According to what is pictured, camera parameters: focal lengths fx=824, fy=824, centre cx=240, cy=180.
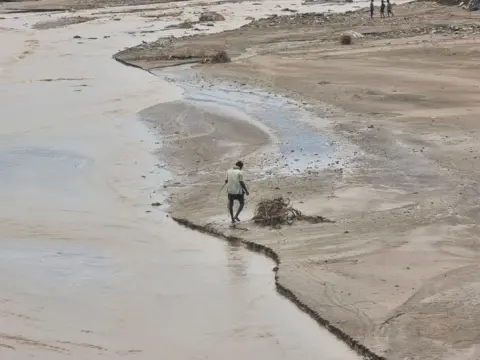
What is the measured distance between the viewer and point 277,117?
83.8 feet

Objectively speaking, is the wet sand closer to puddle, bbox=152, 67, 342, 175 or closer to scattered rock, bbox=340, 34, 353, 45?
puddle, bbox=152, 67, 342, 175

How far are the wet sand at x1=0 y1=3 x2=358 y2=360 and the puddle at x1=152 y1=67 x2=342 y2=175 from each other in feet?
3.48

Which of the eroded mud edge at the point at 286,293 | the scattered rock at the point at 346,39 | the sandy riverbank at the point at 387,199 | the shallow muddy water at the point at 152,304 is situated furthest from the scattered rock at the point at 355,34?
the shallow muddy water at the point at 152,304

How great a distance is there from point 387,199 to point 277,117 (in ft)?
31.1

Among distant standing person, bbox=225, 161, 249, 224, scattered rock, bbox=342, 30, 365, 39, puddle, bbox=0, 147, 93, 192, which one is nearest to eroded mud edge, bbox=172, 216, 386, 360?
distant standing person, bbox=225, 161, 249, 224

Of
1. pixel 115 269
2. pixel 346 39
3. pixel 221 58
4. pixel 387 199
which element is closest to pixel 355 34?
pixel 346 39

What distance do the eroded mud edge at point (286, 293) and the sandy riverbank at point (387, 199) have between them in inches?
3.5

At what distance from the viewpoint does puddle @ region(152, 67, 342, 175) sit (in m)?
20.2

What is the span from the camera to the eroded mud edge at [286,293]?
1034cm

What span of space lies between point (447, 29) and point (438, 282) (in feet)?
108

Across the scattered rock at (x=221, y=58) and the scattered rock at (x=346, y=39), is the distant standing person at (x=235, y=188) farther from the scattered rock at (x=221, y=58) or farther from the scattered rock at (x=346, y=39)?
the scattered rock at (x=346, y=39)

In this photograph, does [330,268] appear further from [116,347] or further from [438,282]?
[116,347]

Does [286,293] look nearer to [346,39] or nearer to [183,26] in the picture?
[346,39]

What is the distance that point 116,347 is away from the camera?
35.9 feet
